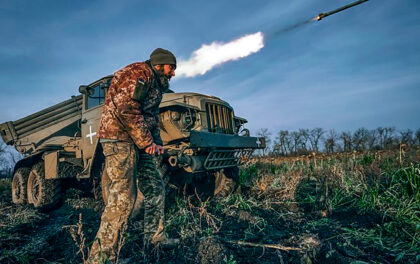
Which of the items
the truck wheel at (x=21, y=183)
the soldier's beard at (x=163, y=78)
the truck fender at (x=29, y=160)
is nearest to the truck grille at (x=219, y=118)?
the soldier's beard at (x=163, y=78)

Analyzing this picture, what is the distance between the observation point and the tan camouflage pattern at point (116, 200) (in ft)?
8.66

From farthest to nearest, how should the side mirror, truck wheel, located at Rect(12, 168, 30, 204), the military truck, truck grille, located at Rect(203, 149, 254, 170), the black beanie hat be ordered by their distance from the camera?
truck wheel, located at Rect(12, 168, 30, 204) < the side mirror < truck grille, located at Rect(203, 149, 254, 170) < the military truck < the black beanie hat

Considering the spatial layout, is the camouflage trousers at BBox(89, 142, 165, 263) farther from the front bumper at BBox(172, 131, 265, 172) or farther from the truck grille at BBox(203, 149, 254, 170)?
the truck grille at BBox(203, 149, 254, 170)

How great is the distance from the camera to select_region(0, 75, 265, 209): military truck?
4.66m

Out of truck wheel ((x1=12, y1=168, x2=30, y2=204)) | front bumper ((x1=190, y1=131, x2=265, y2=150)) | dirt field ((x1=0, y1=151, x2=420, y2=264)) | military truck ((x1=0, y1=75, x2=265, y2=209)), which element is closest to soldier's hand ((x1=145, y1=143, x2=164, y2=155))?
dirt field ((x1=0, y1=151, x2=420, y2=264))

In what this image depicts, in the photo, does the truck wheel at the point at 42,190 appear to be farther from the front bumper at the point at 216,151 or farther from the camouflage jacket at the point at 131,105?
the camouflage jacket at the point at 131,105

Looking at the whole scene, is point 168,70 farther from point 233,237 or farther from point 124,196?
point 233,237

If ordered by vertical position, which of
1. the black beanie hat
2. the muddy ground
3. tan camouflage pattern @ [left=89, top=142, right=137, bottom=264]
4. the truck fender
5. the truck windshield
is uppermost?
the truck windshield

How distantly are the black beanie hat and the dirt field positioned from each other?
1729 mm

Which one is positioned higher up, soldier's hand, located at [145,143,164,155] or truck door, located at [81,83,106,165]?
truck door, located at [81,83,106,165]

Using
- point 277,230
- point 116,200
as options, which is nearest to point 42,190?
point 116,200

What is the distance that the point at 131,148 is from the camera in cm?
298

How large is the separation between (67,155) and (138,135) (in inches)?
170

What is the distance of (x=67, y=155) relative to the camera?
646 centimetres
